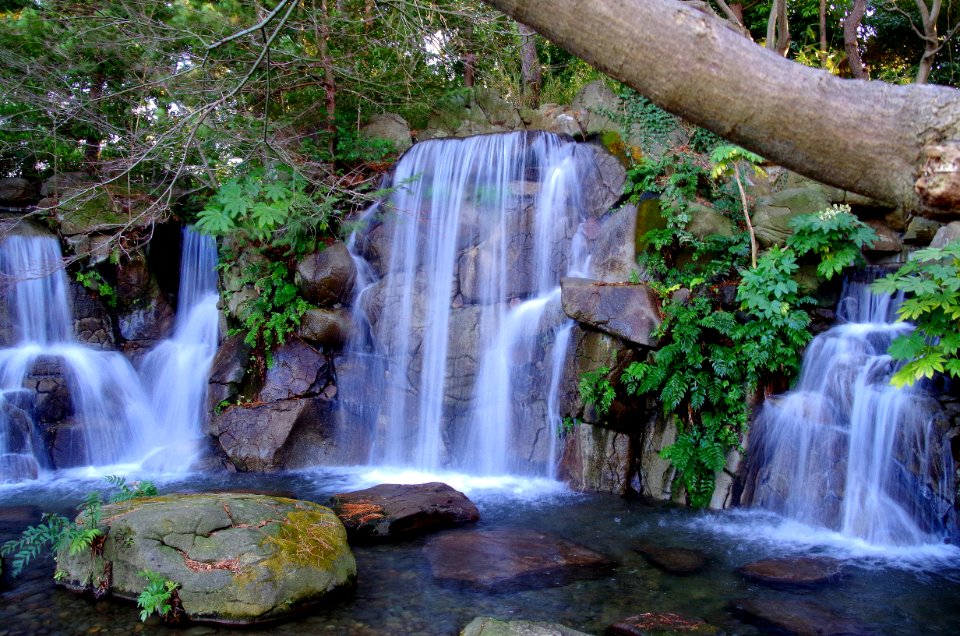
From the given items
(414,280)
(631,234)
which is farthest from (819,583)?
(414,280)

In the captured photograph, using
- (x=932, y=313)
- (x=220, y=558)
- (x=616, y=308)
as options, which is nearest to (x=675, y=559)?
(x=932, y=313)

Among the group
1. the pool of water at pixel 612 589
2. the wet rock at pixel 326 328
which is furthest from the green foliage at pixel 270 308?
the pool of water at pixel 612 589

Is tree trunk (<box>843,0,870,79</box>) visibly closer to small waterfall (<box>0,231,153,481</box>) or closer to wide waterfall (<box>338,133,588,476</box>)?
wide waterfall (<box>338,133,588,476</box>)

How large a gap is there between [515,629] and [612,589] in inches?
58.7

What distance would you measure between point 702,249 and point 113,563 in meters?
7.35

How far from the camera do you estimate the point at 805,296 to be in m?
7.86

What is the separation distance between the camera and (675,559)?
19.7 ft

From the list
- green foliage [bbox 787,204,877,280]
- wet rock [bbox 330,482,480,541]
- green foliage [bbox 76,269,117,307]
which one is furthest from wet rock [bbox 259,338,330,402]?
green foliage [bbox 787,204,877,280]

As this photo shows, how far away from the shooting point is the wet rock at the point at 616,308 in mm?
Result: 8195

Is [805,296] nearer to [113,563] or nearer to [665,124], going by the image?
[665,124]

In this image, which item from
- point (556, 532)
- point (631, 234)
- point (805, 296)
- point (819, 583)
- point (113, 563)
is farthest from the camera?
point (631, 234)

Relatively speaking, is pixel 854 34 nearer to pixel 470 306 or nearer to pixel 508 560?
pixel 470 306

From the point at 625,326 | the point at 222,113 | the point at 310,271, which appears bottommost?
the point at 625,326

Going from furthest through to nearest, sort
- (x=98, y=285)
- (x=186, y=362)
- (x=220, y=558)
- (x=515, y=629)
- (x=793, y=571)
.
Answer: (x=98, y=285) < (x=186, y=362) < (x=793, y=571) < (x=220, y=558) < (x=515, y=629)
